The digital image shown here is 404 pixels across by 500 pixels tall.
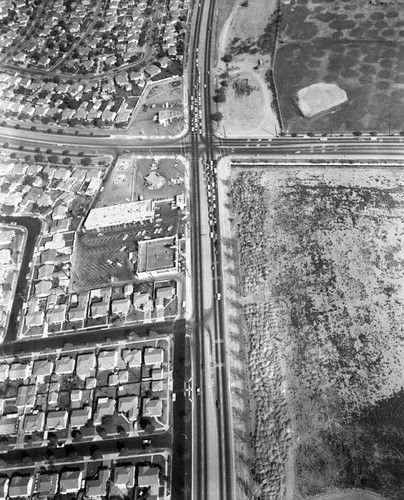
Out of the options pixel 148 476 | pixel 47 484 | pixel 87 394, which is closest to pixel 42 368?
pixel 87 394

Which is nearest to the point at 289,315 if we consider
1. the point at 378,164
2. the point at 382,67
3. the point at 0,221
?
the point at 378,164

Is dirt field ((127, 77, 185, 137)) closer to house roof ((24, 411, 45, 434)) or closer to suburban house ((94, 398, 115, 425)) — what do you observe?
Result: suburban house ((94, 398, 115, 425))

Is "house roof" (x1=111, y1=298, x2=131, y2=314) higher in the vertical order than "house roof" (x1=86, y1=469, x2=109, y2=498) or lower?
higher

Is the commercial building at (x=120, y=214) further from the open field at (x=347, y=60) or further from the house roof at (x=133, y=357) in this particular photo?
the open field at (x=347, y=60)

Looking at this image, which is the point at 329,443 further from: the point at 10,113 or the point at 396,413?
the point at 10,113

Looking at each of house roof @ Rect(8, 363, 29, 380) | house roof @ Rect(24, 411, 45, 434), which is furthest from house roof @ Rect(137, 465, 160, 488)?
house roof @ Rect(8, 363, 29, 380)

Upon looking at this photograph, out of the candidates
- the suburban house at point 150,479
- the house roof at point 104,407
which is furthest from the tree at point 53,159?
the suburban house at point 150,479
